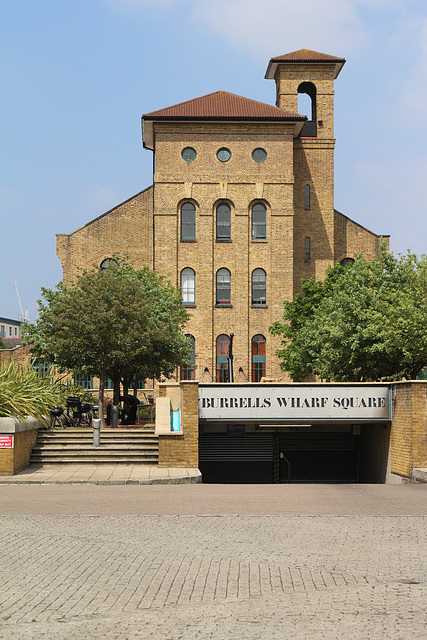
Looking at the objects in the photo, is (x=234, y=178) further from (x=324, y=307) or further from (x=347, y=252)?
(x=324, y=307)

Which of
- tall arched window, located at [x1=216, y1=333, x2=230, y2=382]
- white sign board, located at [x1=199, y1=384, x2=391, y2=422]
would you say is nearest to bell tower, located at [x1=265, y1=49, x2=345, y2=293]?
tall arched window, located at [x1=216, y1=333, x2=230, y2=382]

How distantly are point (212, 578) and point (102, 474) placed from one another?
11.3 meters

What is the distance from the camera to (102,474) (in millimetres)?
18594

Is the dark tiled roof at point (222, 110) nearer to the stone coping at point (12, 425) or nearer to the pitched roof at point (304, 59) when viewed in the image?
the pitched roof at point (304, 59)

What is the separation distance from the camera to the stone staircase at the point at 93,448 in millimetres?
21156

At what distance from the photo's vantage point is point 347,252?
54.8 m

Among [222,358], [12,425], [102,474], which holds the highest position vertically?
[222,358]

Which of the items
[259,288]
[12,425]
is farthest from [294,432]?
[259,288]

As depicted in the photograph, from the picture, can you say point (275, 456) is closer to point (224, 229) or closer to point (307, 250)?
point (224, 229)

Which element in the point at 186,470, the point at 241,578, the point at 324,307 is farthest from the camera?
the point at 324,307

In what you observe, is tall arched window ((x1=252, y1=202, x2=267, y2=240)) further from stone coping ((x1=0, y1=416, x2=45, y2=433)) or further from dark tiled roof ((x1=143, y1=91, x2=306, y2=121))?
stone coping ((x1=0, y1=416, x2=45, y2=433))

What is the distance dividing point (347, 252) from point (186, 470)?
123ft

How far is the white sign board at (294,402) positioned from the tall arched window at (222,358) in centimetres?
2851

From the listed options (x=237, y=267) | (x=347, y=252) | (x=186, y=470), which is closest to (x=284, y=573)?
(x=186, y=470)
